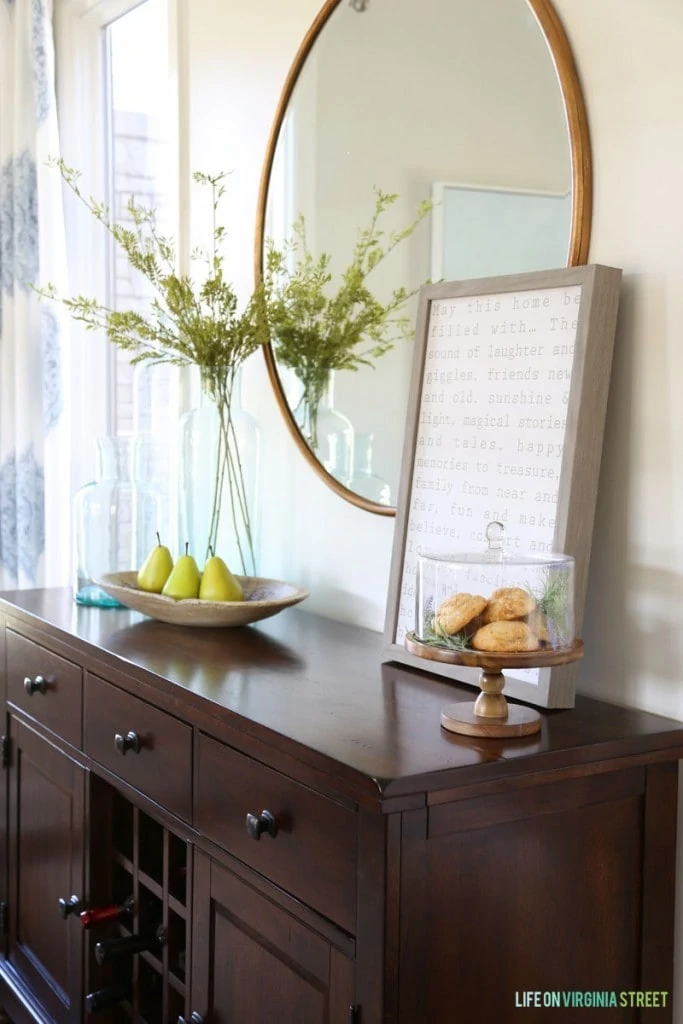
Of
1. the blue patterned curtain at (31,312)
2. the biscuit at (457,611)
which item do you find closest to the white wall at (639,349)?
the biscuit at (457,611)

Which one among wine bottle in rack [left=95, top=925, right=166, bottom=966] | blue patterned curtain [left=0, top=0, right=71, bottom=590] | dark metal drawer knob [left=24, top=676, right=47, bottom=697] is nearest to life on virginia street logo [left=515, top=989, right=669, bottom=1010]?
wine bottle in rack [left=95, top=925, right=166, bottom=966]

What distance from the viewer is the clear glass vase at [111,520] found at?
229 cm

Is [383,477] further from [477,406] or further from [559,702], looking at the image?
[559,702]

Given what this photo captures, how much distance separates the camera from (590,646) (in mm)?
1536

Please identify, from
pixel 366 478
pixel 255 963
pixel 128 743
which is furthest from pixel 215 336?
pixel 255 963

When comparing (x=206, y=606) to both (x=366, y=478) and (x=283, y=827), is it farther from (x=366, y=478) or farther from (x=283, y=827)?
(x=283, y=827)

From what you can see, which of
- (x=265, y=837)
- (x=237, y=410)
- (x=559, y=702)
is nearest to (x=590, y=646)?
(x=559, y=702)

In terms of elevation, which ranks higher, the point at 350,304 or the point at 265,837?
the point at 350,304

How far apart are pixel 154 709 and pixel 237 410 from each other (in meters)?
0.76

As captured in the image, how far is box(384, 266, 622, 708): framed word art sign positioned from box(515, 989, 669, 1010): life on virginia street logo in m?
0.33

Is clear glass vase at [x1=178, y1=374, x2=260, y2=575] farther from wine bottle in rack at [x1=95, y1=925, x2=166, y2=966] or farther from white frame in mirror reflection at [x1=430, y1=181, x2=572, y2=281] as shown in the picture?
wine bottle in rack at [x1=95, y1=925, x2=166, y2=966]

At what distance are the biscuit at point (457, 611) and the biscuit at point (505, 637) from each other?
2cm

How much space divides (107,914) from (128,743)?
340 mm

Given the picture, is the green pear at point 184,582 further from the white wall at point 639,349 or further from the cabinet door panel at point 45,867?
the white wall at point 639,349
